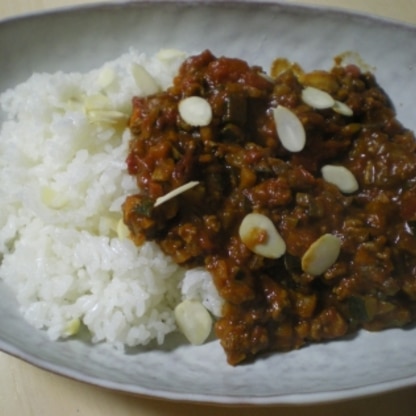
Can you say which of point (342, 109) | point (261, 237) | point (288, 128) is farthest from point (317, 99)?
point (261, 237)

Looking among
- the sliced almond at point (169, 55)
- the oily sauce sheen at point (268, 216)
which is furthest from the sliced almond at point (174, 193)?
the sliced almond at point (169, 55)

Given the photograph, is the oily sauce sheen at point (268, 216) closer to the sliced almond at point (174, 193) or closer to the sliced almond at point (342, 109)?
the sliced almond at point (174, 193)

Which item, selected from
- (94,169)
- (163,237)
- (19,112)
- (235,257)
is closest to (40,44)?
(19,112)

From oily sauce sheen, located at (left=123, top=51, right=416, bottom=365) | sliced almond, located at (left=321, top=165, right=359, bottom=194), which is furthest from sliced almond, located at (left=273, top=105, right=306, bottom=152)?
sliced almond, located at (left=321, top=165, right=359, bottom=194)

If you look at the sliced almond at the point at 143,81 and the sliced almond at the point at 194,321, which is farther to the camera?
the sliced almond at the point at 143,81

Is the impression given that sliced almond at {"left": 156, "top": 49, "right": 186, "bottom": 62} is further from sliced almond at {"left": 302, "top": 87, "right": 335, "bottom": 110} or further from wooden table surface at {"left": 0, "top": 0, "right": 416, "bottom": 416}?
wooden table surface at {"left": 0, "top": 0, "right": 416, "bottom": 416}

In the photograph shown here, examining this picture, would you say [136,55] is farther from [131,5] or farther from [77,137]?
[77,137]
